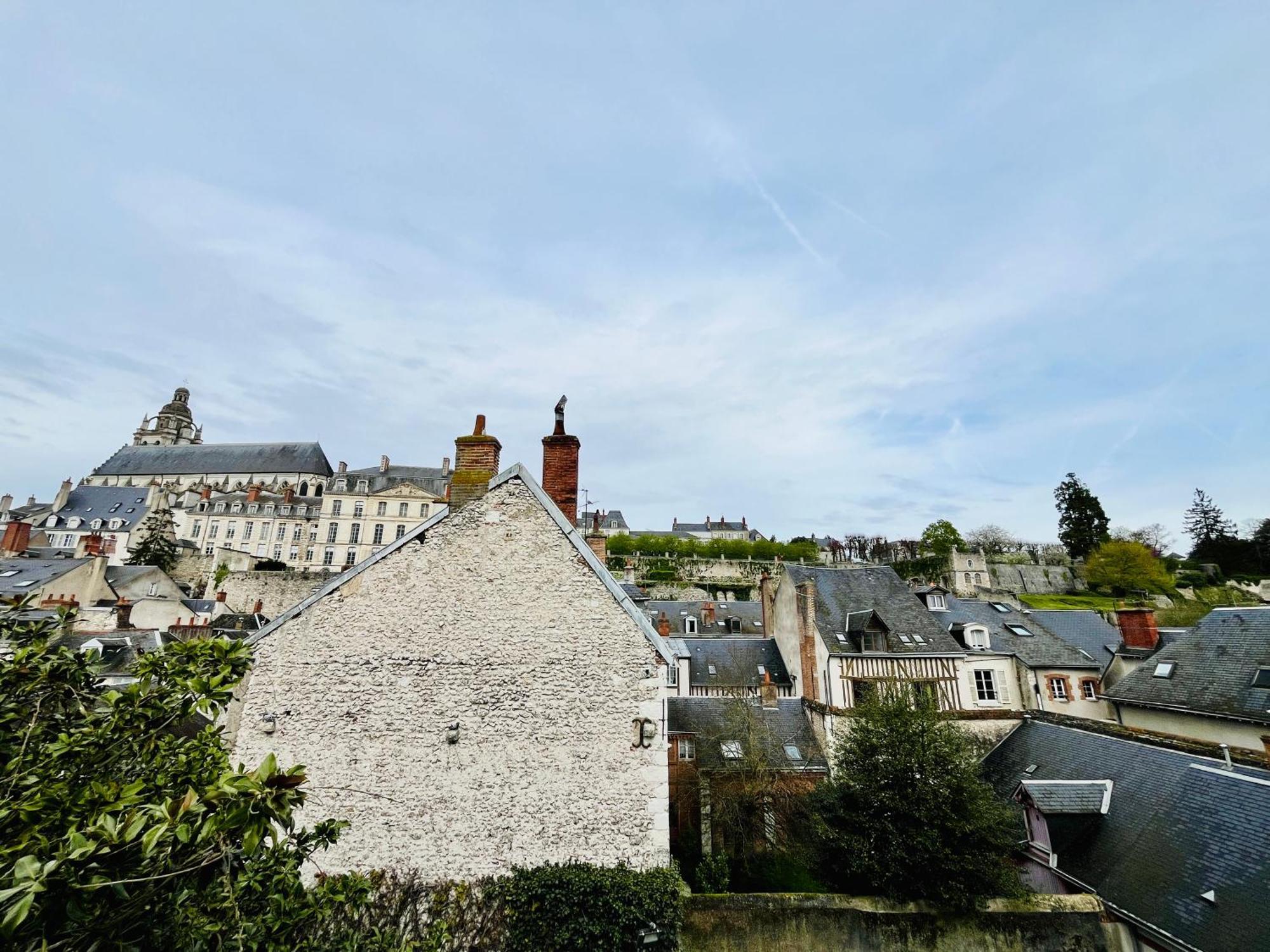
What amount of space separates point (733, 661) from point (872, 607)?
631cm

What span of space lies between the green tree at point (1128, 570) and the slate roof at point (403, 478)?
6826 cm

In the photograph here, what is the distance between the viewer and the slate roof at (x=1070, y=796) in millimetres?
10984

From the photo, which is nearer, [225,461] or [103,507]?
[103,507]

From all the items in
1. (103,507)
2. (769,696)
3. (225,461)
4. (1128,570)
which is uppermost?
Answer: (225,461)

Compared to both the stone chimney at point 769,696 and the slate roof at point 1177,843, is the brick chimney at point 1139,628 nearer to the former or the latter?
the slate roof at point 1177,843

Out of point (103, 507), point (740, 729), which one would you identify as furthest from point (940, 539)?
point (103, 507)

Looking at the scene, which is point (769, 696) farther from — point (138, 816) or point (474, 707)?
point (138, 816)

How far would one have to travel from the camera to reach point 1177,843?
9266 millimetres

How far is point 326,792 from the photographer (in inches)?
286

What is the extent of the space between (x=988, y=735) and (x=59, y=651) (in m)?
23.1

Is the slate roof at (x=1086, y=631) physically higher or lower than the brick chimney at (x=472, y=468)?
lower

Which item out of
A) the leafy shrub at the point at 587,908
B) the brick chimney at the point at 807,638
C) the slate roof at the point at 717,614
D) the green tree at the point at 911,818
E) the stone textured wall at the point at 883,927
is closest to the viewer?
the leafy shrub at the point at 587,908

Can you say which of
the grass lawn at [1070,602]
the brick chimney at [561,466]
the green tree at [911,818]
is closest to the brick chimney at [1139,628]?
the green tree at [911,818]

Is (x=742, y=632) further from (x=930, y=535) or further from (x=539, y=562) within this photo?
(x=930, y=535)
